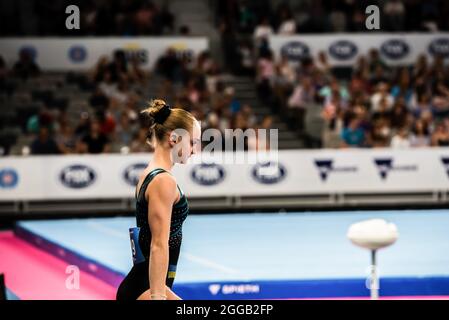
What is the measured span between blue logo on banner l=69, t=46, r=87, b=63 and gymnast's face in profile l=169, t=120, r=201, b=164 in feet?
46.0

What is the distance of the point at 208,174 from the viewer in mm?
14117

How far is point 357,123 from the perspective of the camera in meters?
15.5

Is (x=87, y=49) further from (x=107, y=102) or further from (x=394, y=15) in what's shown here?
(x=394, y=15)

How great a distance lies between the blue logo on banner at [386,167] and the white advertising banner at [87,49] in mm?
5300

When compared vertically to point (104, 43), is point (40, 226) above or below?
below

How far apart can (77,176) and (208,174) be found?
1.92 metres

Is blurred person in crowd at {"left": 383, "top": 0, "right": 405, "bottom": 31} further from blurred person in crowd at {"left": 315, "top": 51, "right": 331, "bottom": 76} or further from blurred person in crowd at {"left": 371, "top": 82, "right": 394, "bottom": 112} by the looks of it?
blurred person in crowd at {"left": 371, "top": 82, "right": 394, "bottom": 112}

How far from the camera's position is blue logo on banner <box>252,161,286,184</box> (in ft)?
46.6

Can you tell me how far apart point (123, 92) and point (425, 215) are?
5972 millimetres

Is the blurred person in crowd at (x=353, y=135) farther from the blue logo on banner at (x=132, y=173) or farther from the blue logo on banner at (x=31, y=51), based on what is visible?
the blue logo on banner at (x=31, y=51)

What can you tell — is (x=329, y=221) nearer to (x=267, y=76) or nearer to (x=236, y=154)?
(x=236, y=154)

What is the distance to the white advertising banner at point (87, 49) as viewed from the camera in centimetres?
1783

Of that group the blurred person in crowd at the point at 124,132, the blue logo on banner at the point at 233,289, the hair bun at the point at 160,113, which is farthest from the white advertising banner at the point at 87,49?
the hair bun at the point at 160,113

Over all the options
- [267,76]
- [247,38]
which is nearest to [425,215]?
[267,76]
